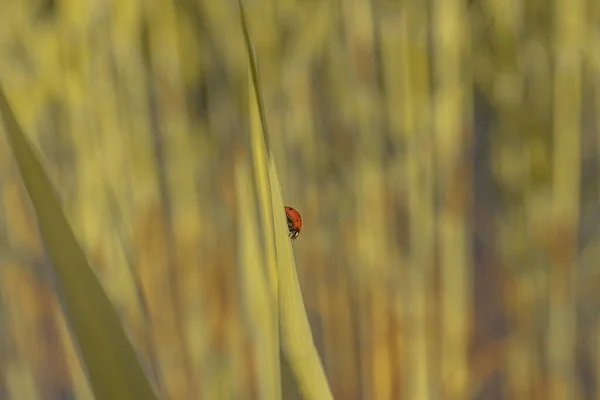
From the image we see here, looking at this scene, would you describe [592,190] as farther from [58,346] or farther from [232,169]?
[58,346]

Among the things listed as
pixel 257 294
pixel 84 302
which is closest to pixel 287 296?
pixel 257 294

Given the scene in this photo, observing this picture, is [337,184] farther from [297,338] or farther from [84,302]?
[84,302]

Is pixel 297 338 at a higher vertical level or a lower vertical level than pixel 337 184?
lower

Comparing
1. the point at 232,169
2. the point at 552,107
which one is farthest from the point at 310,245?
the point at 552,107

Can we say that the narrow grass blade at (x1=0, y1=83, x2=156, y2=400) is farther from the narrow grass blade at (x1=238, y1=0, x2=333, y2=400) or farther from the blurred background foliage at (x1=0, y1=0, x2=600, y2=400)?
the narrow grass blade at (x1=238, y1=0, x2=333, y2=400)

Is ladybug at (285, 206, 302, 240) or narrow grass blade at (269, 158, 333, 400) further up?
ladybug at (285, 206, 302, 240)

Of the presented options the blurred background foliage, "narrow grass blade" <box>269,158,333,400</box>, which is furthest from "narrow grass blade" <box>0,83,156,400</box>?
"narrow grass blade" <box>269,158,333,400</box>

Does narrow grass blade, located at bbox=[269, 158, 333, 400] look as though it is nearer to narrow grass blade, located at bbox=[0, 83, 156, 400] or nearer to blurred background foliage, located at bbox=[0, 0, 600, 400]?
blurred background foliage, located at bbox=[0, 0, 600, 400]
